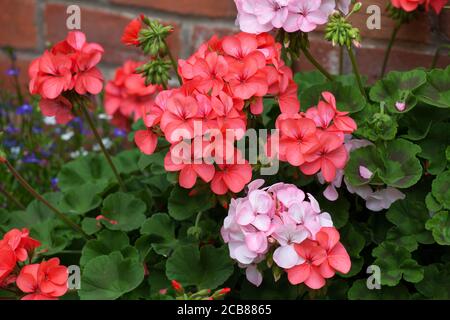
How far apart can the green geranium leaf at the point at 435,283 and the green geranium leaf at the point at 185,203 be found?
1.12ft

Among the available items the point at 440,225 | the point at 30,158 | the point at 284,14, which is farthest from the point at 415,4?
the point at 30,158

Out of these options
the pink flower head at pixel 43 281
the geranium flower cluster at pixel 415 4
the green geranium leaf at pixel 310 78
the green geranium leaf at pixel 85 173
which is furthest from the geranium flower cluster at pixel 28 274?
the geranium flower cluster at pixel 415 4

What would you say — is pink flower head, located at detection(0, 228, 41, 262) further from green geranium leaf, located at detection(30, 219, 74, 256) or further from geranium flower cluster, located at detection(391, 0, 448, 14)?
geranium flower cluster, located at detection(391, 0, 448, 14)

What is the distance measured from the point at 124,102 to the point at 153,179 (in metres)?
0.32

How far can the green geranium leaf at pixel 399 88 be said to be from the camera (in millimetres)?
1216

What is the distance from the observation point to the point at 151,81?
1265mm

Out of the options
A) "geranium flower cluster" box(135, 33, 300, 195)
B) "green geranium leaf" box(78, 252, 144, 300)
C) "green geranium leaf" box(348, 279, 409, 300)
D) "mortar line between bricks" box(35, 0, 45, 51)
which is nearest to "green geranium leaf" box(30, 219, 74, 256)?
"green geranium leaf" box(78, 252, 144, 300)

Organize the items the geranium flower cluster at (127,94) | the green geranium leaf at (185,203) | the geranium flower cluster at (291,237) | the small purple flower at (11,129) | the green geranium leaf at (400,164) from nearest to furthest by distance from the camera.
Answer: the geranium flower cluster at (291,237)
the green geranium leaf at (400,164)
the green geranium leaf at (185,203)
the geranium flower cluster at (127,94)
the small purple flower at (11,129)

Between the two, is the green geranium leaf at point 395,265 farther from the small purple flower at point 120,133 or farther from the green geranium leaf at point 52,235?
the small purple flower at point 120,133

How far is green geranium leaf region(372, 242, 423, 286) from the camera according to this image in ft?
3.74

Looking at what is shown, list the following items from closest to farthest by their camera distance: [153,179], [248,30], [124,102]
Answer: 1. [248,30]
2. [153,179]
3. [124,102]
